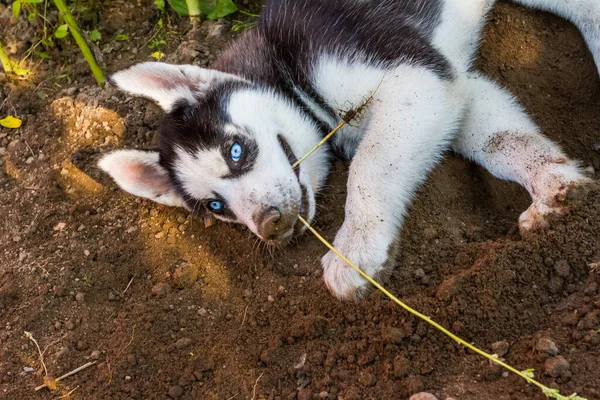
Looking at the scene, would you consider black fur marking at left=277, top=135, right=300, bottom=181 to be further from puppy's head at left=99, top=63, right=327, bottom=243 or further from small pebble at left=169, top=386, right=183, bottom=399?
small pebble at left=169, top=386, right=183, bottom=399

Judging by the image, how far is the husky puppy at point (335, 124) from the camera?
351 cm

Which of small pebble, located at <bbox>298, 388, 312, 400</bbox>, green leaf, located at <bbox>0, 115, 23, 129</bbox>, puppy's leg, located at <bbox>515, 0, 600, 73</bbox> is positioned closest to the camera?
small pebble, located at <bbox>298, 388, 312, 400</bbox>

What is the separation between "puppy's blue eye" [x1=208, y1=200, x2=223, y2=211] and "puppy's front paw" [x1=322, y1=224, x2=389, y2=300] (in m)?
0.77

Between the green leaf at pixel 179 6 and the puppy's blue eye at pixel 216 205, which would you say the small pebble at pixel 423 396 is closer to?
the puppy's blue eye at pixel 216 205

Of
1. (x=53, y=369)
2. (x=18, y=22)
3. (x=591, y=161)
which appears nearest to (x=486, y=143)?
(x=591, y=161)

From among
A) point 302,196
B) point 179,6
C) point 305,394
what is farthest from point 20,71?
point 305,394

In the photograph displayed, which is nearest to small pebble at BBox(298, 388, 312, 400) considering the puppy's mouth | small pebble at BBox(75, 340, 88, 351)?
the puppy's mouth

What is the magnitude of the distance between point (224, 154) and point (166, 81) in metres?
0.61

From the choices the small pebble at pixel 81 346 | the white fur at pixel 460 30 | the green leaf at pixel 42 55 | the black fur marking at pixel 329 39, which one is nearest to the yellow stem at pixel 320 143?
the black fur marking at pixel 329 39

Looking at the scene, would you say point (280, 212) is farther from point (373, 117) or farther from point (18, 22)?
point (18, 22)

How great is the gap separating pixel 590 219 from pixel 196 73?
2.49m

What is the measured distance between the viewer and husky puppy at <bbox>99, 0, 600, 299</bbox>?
3512 mm

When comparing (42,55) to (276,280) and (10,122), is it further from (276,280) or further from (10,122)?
(276,280)

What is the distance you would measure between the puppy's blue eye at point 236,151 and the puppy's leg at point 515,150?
142 centimetres
